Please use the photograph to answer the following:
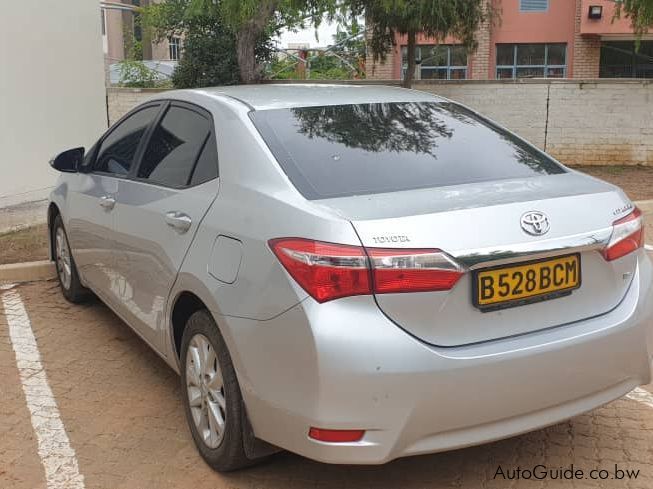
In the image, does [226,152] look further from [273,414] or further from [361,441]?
[361,441]

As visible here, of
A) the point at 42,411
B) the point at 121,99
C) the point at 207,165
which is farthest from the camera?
the point at 121,99

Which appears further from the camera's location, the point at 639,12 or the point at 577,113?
the point at 577,113

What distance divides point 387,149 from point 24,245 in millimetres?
5281

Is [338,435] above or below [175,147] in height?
below

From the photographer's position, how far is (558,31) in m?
27.0

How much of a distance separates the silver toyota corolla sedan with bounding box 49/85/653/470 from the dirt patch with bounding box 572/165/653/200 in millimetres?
7696

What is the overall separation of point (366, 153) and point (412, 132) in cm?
36

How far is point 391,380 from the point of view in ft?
8.70

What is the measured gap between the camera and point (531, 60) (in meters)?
27.8

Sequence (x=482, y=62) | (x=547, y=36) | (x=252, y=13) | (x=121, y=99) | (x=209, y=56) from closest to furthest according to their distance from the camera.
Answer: (x=252, y=13) → (x=121, y=99) → (x=209, y=56) → (x=547, y=36) → (x=482, y=62)

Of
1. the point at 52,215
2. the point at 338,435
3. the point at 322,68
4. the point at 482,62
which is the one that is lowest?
the point at 338,435

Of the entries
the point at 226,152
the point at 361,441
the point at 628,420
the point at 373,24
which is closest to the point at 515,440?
the point at 628,420

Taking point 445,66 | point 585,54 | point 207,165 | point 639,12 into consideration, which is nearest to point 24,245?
point 207,165

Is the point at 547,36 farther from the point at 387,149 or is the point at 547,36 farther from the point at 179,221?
the point at 179,221
